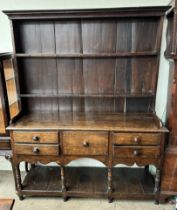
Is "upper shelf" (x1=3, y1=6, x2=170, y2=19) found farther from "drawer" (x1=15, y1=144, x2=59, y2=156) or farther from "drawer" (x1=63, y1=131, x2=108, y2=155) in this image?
"drawer" (x1=15, y1=144, x2=59, y2=156)

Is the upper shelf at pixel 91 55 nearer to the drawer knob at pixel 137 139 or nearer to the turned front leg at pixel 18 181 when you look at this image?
the drawer knob at pixel 137 139

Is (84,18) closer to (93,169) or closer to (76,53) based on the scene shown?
(76,53)

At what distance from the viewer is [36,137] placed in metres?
1.77

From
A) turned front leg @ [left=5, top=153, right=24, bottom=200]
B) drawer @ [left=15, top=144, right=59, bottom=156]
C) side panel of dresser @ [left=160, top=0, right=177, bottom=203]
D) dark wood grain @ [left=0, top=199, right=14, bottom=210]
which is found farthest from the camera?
turned front leg @ [left=5, top=153, right=24, bottom=200]

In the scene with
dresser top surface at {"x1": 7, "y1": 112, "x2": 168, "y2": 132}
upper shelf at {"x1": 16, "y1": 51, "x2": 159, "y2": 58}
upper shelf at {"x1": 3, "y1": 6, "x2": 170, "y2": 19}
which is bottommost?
dresser top surface at {"x1": 7, "y1": 112, "x2": 168, "y2": 132}

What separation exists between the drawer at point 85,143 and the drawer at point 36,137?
10 cm

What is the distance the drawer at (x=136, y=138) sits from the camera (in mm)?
1715

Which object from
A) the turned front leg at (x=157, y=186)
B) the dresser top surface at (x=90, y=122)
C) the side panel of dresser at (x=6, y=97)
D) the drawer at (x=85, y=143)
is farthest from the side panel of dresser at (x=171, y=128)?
the side panel of dresser at (x=6, y=97)

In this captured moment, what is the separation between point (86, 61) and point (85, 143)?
2.70 ft

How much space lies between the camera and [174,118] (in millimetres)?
1748

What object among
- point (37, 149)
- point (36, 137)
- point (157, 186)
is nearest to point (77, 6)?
point (36, 137)

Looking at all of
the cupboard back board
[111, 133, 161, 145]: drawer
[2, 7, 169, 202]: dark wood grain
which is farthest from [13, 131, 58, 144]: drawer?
[111, 133, 161, 145]: drawer

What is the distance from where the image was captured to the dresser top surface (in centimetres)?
173

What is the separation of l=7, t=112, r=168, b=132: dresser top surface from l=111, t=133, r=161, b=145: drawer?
0.16ft
